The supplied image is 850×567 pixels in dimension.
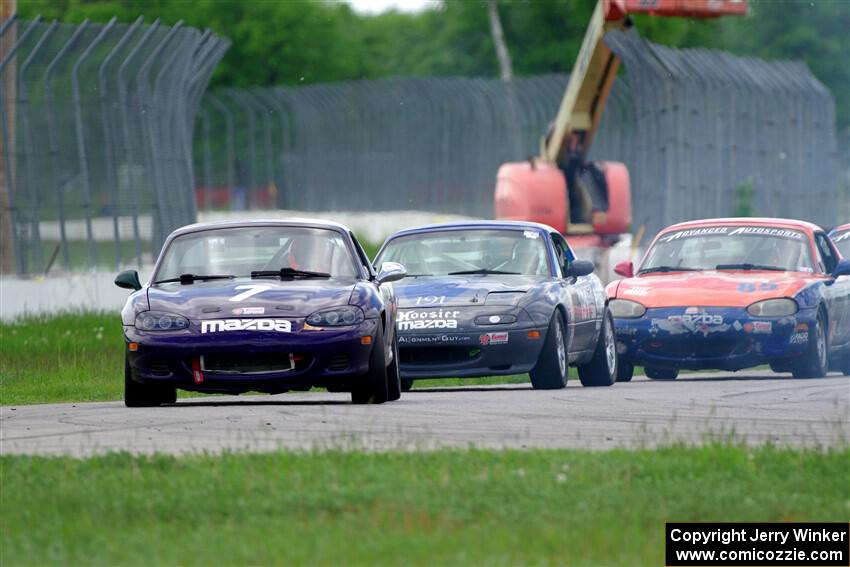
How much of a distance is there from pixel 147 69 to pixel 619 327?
33.5 feet

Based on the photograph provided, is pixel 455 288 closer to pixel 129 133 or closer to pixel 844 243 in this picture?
pixel 844 243

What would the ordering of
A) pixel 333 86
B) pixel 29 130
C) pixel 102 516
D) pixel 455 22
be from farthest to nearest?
pixel 455 22
pixel 333 86
pixel 29 130
pixel 102 516

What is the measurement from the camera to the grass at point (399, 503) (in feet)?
24.0

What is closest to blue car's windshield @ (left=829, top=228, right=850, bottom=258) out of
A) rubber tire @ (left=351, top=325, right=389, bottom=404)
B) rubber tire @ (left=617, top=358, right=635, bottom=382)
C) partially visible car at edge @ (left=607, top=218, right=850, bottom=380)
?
partially visible car at edge @ (left=607, top=218, right=850, bottom=380)

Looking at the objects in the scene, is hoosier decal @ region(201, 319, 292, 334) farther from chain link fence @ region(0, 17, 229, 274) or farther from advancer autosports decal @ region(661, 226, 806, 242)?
chain link fence @ region(0, 17, 229, 274)

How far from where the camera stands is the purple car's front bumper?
13148mm

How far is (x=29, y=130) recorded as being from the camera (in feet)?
79.0

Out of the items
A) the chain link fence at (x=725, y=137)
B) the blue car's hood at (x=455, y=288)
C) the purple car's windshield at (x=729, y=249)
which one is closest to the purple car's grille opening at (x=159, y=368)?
the blue car's hood at (x=455, y=288)

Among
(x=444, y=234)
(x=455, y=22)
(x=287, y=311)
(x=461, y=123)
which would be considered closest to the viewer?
(x=287, y=311)

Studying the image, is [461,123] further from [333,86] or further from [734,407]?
[734,407]

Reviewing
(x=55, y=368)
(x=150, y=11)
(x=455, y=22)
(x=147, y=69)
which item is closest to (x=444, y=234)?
(x=55, y=368)

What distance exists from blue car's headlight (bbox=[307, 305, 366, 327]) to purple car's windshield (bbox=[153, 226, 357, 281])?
97 centimetres

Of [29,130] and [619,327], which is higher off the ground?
[29,130]

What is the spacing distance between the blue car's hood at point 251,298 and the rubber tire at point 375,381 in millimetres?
366
